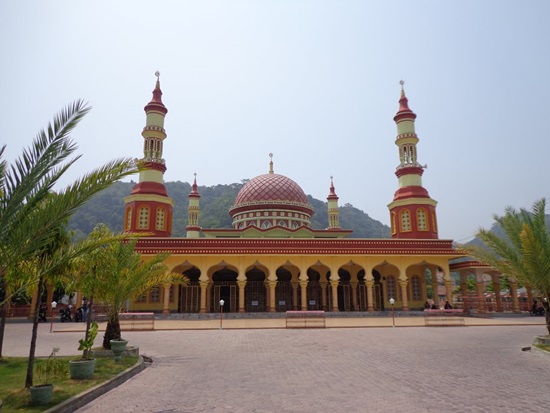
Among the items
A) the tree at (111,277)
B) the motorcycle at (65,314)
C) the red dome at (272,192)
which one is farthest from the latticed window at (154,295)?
the tree at (111,277)

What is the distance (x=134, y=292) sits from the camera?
1138 centimetres

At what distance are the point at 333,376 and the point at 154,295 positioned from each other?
68.0ft

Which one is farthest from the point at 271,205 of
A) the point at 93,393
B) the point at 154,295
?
the point at 93,393

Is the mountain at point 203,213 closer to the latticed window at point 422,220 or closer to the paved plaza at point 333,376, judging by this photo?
the latticed window at point 422,220

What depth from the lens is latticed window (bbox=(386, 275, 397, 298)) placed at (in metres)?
28.7

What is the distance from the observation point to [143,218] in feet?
92.2

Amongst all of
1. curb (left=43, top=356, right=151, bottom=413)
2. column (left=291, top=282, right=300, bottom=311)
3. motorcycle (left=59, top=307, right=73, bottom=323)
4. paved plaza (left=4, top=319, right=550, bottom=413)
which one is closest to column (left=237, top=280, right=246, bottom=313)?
column (left=291, top=282, right=300, bottom=311)

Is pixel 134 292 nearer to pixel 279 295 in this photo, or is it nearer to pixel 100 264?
pixel 100 264

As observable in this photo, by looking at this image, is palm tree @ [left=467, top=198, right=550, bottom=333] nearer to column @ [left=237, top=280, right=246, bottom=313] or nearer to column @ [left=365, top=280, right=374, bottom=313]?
column @ [left=365, top=280, right=374, bottom=313]

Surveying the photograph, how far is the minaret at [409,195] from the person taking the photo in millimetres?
29219

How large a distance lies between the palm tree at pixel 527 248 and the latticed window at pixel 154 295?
19.9 m

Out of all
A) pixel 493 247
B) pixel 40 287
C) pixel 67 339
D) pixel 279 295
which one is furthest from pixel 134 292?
pixel 279 295

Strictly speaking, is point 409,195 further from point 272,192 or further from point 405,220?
point 272,192

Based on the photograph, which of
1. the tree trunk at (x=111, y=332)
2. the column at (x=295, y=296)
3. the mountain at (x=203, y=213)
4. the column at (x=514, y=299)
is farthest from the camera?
the mountain at (x=203, y=213)
